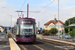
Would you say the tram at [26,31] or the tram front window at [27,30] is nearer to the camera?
the tram at [26,31]

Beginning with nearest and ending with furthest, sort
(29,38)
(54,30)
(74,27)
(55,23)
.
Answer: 1. (29,38)
2. (74,27)
3. (54,30)
4. (55,23)

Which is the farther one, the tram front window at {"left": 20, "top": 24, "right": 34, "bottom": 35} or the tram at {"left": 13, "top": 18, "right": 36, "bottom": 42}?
the tram front window at {"left": 20, "top": 24, "right": 34, "bottom": 35}

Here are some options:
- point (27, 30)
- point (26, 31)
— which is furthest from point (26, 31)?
point (27, 30)

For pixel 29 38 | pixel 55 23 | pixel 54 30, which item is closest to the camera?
pixel 29 38

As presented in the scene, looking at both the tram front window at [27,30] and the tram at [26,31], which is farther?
the tram front window at [27,30]

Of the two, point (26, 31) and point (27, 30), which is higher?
point (27, 30)

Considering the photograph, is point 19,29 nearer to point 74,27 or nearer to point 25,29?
point 25,29

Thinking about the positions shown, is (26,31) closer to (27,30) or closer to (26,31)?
(26,31)

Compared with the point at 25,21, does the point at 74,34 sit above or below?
below

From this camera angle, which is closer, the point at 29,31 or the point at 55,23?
the point at 29,31

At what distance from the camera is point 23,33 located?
75.2 ft

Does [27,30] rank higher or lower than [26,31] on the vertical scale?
higher

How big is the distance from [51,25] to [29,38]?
3437 inches

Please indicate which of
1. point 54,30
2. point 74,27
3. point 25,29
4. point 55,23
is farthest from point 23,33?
point 55,23
